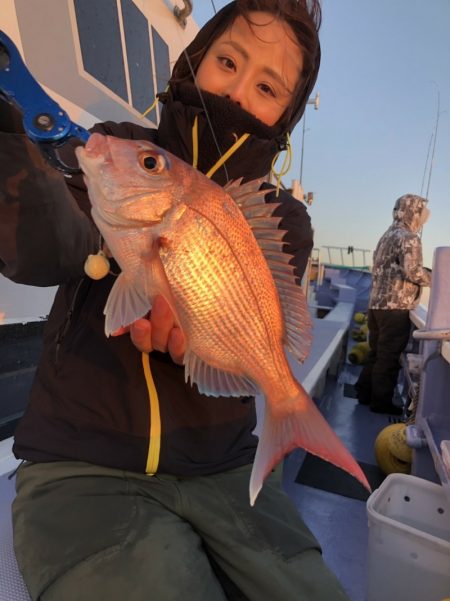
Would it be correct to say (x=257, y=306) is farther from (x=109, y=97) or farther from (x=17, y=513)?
(x=109, y=97)

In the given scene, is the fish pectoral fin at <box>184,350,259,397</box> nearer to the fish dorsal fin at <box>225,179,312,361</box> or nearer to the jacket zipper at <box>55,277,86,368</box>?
the fish dorsal fin at <box>225,179,312,361</box>

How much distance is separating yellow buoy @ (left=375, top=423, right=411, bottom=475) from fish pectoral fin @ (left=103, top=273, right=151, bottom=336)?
8.52 ft

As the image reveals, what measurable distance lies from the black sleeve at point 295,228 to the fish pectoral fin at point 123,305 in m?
0.78

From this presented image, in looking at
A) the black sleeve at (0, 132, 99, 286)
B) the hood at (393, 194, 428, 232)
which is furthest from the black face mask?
the hood at (393, 194, 428, 232)

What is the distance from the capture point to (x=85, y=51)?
225cm

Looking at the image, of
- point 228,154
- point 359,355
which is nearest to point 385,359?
point 359,355

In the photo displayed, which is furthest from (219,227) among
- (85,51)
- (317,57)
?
(85,51)

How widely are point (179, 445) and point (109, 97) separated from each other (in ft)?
7.58

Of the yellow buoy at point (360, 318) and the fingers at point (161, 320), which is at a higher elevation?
the fingers at point (161, 320)

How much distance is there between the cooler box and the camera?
1480 mm

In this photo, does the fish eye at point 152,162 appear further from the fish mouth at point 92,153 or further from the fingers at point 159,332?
the fingers at point 159,332

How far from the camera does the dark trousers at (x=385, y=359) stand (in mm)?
4191

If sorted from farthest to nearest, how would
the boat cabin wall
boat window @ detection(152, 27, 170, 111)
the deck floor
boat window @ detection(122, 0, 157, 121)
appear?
boat window @ detection(152, 27, 170, 111)
boat window @ detection(122, 0, 157, 121)
the deck floor
the boat cabin wall

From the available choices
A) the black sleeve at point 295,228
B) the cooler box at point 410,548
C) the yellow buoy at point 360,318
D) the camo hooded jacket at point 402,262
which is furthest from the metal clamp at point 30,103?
the yellow buoy at point 360,318
